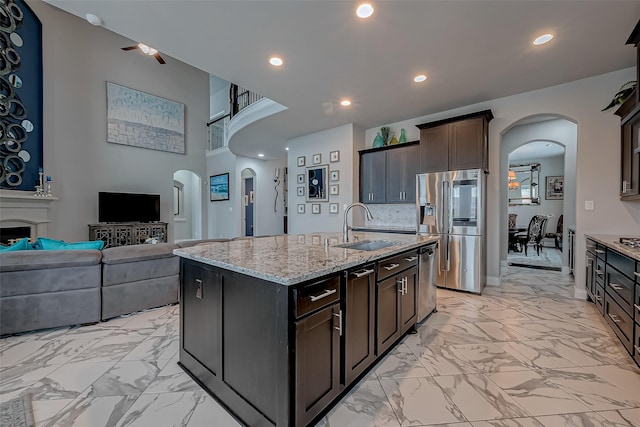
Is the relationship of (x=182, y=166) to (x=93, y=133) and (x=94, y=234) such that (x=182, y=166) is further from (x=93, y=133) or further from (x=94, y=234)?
(x=94, y=234)

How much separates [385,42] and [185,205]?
30.5ft

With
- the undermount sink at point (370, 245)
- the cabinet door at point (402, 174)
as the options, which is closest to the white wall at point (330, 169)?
the cabinet door at point (402, 174)

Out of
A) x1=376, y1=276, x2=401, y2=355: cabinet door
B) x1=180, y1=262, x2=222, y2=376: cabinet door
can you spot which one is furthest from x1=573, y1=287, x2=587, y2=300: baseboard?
x1=180, y1=262, x2=222, y2=376: cabinet door

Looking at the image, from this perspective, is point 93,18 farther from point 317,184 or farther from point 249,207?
point 249,207

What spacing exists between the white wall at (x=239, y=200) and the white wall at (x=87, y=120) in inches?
50.1

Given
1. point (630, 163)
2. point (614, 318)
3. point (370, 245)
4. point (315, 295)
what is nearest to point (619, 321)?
point (614, 318)

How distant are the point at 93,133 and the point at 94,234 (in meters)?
2.28

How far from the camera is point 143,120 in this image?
22.6ft

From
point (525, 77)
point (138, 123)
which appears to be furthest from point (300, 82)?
point (138, 123)

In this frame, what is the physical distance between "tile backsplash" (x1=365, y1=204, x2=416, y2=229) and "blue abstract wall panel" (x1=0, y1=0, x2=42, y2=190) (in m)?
6.27

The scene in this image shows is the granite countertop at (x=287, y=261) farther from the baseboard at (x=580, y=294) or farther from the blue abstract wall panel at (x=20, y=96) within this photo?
the blue abstract wall panel at (x=20, y=96)

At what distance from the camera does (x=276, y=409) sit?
1295mm

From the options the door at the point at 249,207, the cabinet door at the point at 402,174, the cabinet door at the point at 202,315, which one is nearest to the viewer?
the cabinet door at the point at 202,315

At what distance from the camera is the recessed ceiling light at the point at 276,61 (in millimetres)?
2918
